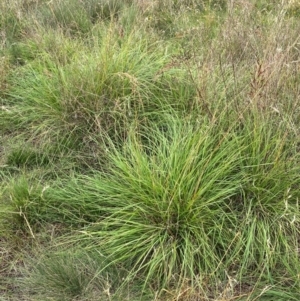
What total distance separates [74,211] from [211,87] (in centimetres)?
128

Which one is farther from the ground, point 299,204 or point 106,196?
point 106,196

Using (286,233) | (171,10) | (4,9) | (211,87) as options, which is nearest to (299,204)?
(286,233)

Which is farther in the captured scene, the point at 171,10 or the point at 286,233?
the point at 171,10

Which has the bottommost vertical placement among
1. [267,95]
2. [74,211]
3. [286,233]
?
[286,233]

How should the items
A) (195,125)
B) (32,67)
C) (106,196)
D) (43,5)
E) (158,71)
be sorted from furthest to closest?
1. (43,5)
2. (32,67)
3. (158,71)
4. (195,125)
5. (106,196)

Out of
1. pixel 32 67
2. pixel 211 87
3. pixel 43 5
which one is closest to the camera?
pixel 211 87

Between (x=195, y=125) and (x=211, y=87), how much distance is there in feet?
1.19

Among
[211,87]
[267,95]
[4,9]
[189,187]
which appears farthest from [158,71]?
[4,9]

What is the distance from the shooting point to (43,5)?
17.4 feet

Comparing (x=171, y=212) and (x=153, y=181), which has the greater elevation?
(x=153, y=181)

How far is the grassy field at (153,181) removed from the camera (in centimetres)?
224

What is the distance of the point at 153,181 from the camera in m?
2.37

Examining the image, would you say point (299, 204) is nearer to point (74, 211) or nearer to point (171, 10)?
point (74, 211)

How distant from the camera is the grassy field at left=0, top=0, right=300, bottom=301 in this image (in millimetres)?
2240
